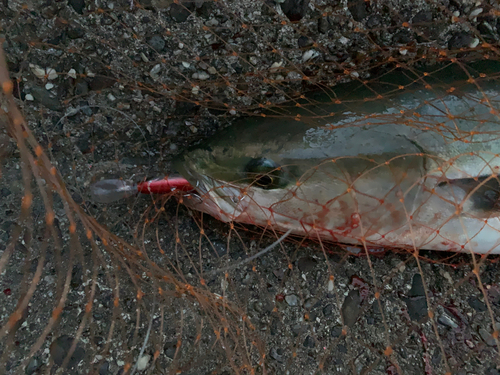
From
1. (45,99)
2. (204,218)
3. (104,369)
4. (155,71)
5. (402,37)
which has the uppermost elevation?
(402,37)

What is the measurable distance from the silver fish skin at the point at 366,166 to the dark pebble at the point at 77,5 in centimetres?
85

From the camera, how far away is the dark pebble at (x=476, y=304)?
1.71 meters

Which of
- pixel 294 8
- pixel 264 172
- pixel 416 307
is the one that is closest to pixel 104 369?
pixel 264 172

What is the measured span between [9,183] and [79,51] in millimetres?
742

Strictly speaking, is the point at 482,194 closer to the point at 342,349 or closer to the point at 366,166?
the point at 366,166

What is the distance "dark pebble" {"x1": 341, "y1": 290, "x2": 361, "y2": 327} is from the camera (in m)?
1.70

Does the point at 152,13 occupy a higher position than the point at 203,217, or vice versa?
the point at 152,13

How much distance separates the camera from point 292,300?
5.65 feet

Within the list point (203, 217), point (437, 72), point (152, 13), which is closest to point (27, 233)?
point (203, 217)

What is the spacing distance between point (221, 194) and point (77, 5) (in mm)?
1114

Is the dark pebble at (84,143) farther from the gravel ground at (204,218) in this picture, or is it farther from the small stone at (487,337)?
the small stone at (487,337)

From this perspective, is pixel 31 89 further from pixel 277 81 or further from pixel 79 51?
pixel 277 81

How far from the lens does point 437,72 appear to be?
160cm

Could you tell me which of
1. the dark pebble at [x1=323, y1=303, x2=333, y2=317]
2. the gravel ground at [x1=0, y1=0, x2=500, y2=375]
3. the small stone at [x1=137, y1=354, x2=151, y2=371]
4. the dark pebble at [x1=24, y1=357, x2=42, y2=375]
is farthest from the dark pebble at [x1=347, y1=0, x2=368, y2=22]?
the dark pebble at [x1=24, y1=357, x2=42, y2=375]
